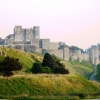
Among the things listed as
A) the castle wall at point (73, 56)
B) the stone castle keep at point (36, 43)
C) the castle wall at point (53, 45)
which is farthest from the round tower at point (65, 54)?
the castle wall at point (53, 45)

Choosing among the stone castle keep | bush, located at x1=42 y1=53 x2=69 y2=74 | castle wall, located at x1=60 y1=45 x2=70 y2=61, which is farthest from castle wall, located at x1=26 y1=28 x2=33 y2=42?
bush, located at x1=42 y1=53 x2=69 y2=74

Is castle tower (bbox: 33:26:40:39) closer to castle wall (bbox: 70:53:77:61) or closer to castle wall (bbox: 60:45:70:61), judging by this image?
castle wall (bbox: 60:45:70:61)

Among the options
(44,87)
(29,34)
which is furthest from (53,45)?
(44,87)

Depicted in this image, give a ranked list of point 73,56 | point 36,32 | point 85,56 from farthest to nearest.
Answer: point 85,56 → point 36,32 → point 73,56

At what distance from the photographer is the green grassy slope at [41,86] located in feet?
108

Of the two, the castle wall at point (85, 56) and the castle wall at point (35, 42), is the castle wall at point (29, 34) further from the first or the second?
the castle wall at point (85, 56)

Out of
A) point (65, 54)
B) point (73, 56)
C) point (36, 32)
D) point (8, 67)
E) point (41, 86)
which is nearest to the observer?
point (41, 86)

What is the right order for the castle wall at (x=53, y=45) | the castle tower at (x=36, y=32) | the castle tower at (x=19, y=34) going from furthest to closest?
1. the castle tower at (x=36, y=32)
2. the castle tower at (x=19, y=34)
3. the castle wall at (x=53, y=45)

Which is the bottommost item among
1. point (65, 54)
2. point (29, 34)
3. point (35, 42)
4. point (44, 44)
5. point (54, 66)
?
point (54, 66)

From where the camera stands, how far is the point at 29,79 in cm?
3703

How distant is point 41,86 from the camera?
36438mm

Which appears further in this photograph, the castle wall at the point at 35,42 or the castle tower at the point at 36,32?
the castle tower at the point at 36,32

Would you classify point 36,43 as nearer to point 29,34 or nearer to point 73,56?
point 29,34

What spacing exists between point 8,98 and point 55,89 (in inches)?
388
